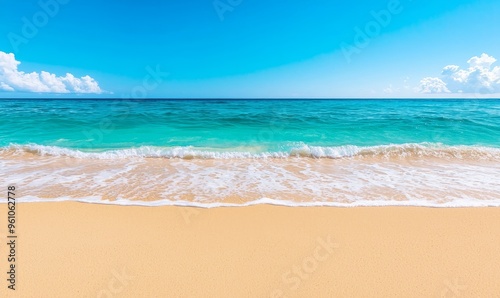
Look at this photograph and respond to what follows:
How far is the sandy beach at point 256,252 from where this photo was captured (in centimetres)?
270

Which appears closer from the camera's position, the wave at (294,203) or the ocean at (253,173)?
the wave at (294,203)

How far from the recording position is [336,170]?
7.34 metres

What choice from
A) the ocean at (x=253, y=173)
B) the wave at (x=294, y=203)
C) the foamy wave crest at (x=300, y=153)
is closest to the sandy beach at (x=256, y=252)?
the wave at (x=294, y=203)

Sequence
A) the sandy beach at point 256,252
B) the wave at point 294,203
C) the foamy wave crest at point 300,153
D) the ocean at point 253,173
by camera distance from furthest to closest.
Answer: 1. the foamy wave crest at point 300,153
2. the ocean at point 253,173
3. the wave at point 294,203
4. the sandy beach at point 256,252

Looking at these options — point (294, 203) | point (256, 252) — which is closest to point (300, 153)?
point (294, 203)

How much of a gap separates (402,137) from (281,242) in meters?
13.7

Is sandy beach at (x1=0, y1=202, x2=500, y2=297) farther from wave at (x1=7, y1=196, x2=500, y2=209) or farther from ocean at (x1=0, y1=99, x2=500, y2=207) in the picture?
ocean at (x1=0, y1=99, x2=500, y2=207)

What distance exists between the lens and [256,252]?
3.25 meters

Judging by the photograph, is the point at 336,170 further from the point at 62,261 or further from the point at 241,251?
the point at 62,261

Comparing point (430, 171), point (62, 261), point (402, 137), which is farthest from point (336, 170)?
point (402, 137)

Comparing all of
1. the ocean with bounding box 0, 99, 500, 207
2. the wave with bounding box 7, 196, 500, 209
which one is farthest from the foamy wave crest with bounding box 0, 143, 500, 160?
the wave with bounding box 7, 196, 500, 209

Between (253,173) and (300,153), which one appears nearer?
(253,173)

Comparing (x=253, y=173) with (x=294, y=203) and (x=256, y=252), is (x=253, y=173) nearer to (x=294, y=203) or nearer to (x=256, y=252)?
(x=294, y=203)

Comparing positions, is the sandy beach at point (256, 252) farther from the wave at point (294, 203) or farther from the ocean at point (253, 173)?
the ocean at point (253, 173)
